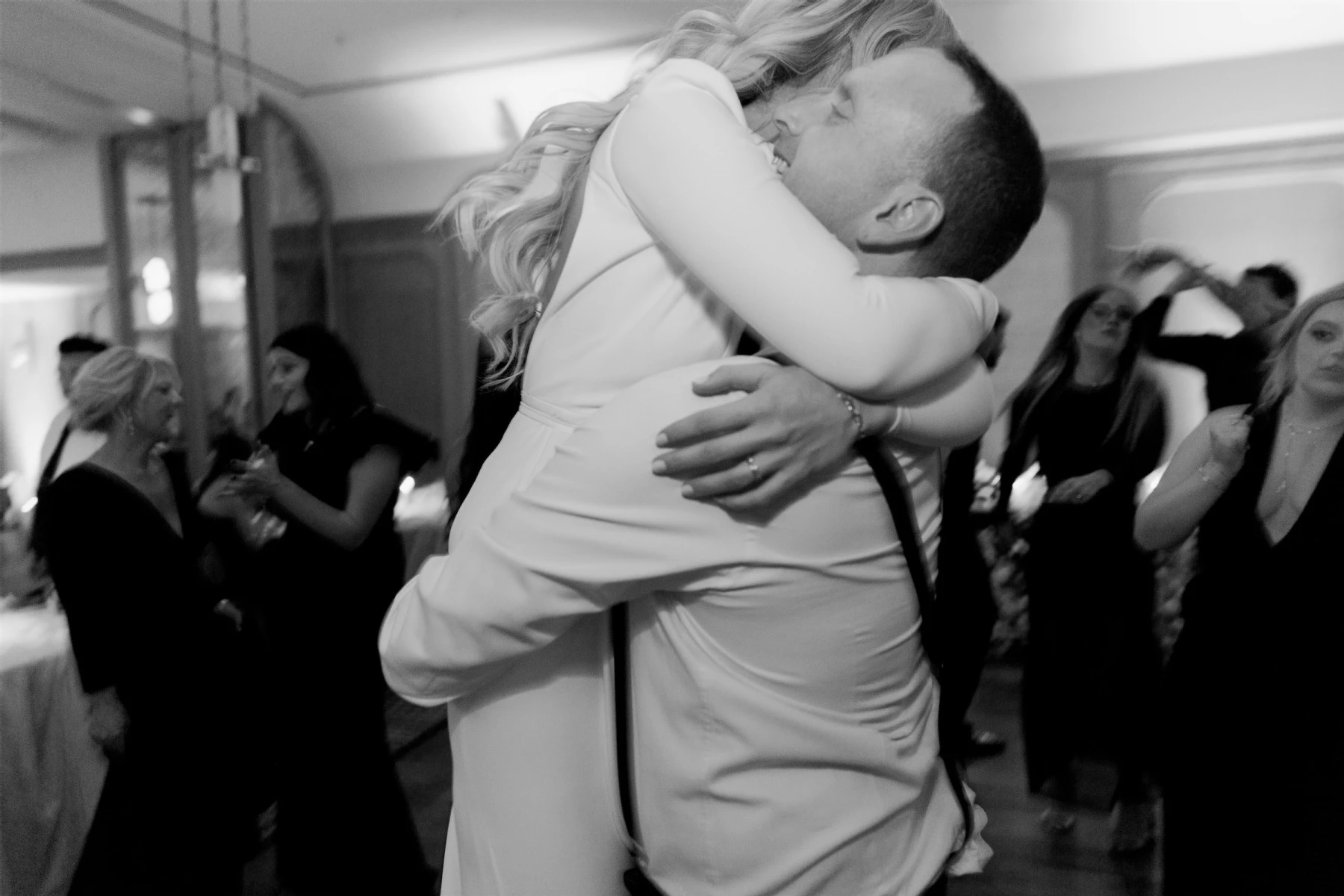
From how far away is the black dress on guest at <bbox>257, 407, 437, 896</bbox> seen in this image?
1.98 m

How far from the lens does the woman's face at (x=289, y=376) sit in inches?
79.0

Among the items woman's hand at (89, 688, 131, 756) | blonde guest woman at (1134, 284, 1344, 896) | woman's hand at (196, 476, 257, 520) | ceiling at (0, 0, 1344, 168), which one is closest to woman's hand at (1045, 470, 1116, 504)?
blonde guest woman at (1134, 284, 1344, 896)

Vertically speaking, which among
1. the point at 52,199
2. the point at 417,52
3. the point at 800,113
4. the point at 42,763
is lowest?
the point at 42,763

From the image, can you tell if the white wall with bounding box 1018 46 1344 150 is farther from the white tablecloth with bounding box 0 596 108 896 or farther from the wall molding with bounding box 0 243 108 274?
the white tablecloth with bounding box 0 596 108 896

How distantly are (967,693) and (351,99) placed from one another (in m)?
2.73

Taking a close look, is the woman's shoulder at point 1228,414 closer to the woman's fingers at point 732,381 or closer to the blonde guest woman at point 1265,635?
the blonde guest woman at point 1265,635

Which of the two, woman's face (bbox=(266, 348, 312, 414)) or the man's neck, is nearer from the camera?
the man's neck

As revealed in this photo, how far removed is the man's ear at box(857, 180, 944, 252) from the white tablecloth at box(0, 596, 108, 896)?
2.25 m

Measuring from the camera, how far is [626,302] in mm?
658

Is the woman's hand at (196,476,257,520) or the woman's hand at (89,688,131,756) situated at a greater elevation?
the woman's hand at (196,476,257,520)

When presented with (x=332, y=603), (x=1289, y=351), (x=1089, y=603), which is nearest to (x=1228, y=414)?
(x=1289, y=351)

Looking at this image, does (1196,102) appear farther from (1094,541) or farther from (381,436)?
(381,436)

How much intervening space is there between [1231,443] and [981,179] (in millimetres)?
1375

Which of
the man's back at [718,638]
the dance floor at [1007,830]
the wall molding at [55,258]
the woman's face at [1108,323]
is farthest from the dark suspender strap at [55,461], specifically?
the woman's face at [1108,323]
